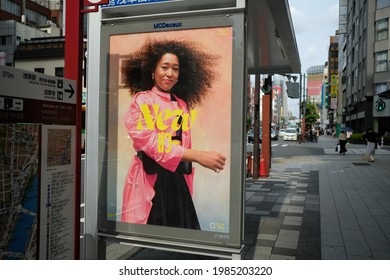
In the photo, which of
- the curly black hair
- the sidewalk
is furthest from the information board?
the sidewalk

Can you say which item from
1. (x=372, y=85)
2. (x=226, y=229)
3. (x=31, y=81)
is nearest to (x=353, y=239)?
(x=226, y=229)

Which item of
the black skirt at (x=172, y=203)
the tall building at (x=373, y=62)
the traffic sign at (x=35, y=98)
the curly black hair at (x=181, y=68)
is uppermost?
the tall building at (x=373, y=62)

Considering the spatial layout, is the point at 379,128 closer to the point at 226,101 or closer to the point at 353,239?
the point at 353,239

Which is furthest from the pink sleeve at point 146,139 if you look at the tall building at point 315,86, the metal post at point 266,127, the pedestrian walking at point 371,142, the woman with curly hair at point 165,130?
the tall building at point 315,86

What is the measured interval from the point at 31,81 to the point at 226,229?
2035 millimetres

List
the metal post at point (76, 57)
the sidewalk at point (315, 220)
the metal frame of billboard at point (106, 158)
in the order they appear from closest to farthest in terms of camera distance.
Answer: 1. the metal post at point (76, 57)
2. the metal frame of billboard at point (106, 158)
3. the sidewalk at point (315, 220)

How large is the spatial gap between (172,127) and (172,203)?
28.9 inches

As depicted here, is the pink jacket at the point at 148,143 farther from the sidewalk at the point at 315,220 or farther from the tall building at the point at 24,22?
the tall building at the point at 24,22

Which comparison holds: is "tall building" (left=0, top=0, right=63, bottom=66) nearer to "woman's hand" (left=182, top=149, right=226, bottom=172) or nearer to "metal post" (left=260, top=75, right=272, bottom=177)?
"metal post" (left=260, top=75, right=272, bottom=177)

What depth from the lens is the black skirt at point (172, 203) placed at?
3.48 meters

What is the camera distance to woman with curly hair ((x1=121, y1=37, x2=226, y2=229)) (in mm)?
3434

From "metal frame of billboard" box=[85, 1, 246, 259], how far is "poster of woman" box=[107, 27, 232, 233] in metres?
0.06

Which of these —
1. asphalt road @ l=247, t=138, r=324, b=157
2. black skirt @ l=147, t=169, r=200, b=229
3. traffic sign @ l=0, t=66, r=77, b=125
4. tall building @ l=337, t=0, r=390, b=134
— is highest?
tall building @ l=337, t=0, r=390, b=134

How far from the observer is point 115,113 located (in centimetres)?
373
